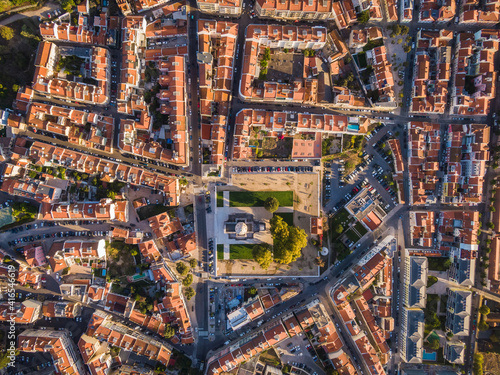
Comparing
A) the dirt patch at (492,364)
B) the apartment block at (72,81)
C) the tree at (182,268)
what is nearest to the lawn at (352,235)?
the tree at (182,268)

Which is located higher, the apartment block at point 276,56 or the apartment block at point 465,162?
the apartment block at point 276,56

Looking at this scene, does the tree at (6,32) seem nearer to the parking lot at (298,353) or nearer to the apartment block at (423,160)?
the apartment block at (423,160)

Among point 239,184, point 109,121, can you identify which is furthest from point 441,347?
point 109,121

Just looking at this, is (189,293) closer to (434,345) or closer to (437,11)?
(434,345)

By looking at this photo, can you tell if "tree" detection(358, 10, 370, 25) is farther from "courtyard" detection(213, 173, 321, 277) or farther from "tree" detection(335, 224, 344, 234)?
"tree" detection(335, 224, 344, 234)

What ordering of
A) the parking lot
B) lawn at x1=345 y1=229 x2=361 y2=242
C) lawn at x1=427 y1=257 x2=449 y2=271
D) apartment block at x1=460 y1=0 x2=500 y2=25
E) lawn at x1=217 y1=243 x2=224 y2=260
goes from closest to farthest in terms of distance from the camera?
apartment block at x1=460 y1=0 x2=500 y2=25
lawn at x1=217 y1=243 x2=224 y2=260
lawn at x1=345 y1=229 x2=361 y2=242
lawn at x1=427 y1=257 x2=449 y2=271
the parking lot

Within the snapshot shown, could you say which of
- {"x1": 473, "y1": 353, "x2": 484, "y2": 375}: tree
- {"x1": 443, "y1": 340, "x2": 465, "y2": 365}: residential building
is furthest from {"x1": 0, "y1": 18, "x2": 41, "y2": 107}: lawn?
{"x1": 473, "y1": 353, "x2": 484, "y2": 375}: tree
